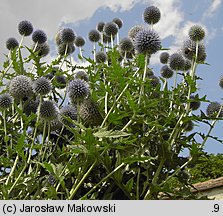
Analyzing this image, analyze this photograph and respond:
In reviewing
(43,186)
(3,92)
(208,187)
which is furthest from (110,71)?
(208,187)

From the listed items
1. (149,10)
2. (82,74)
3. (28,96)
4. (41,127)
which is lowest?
(41,127)

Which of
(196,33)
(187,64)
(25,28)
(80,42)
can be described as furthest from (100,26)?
(196,33)

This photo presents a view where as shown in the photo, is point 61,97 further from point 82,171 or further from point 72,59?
point 82,171

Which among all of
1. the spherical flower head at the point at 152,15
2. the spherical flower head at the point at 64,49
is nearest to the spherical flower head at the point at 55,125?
the spherical flower head at the point at 152,15

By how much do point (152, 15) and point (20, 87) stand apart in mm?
1606

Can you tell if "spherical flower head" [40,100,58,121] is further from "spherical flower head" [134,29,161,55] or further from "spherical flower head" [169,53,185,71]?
"spherical flower head" [169,53,185,71]

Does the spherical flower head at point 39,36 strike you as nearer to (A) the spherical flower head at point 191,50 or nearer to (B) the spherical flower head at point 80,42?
(B) the spherical flower head at point 80,42

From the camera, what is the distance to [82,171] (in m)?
2.39

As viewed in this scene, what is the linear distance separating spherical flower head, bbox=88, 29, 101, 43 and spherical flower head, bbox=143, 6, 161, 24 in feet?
4.79

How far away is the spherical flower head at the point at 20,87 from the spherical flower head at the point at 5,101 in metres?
0.09

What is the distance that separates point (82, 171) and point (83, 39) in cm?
340

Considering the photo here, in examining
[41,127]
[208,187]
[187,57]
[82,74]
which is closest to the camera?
[41,127]

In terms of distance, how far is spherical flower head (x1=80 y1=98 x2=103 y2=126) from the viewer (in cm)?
278

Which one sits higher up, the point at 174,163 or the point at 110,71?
A: the point at 110,71
